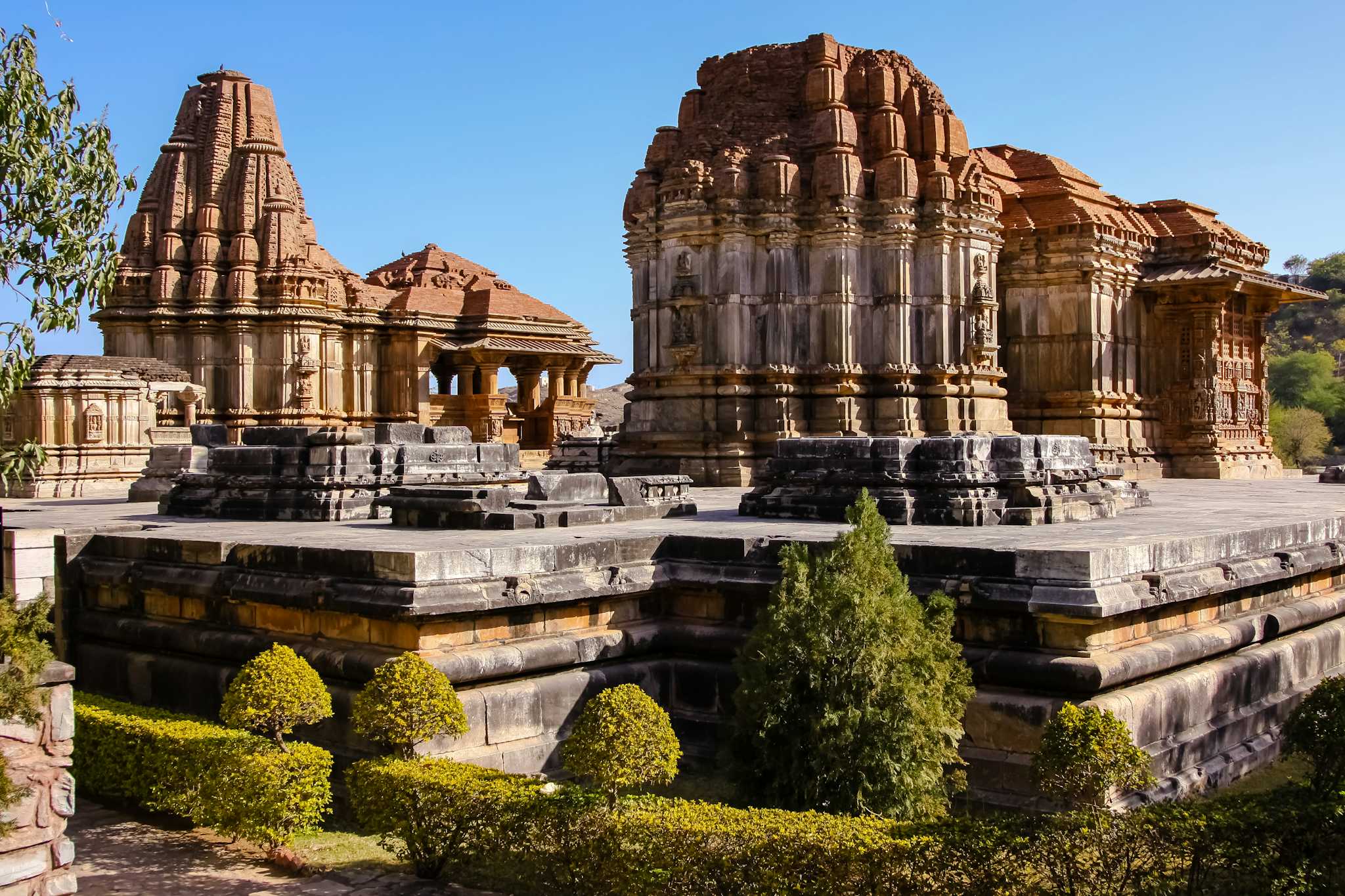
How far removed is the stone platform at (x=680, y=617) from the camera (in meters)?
7.86

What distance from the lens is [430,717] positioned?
23.6 ft

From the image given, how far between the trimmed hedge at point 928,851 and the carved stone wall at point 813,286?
12.0m

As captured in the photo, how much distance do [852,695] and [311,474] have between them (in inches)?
305

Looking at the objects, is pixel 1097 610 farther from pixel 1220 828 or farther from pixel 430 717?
pixel 430 717

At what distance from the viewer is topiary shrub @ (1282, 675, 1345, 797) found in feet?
23.1

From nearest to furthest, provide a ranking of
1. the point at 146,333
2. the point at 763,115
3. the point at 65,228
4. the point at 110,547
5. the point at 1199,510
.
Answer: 1. the point at 65,228
2. the point at 110,547
3. the point at 1199,510
4. the point at 763,115
5. the point at 146,333

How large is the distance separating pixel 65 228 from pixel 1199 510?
10934 mm

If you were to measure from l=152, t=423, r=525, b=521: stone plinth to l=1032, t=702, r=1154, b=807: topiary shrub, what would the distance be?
319 inches

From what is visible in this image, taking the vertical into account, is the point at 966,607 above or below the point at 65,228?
below

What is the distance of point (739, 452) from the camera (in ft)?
59.8

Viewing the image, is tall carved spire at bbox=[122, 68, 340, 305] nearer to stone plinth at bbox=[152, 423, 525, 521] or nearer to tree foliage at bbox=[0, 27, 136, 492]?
stone plinth at bbox=[152, 423, 525, 521]

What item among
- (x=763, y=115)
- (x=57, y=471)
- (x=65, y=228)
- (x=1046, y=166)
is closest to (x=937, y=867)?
(x=65, y=228)

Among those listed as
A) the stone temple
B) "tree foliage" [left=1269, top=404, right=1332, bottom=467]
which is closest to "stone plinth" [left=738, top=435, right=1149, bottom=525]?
the stone temple

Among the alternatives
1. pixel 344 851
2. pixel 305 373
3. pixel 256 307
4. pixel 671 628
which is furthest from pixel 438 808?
pixel 256 307
